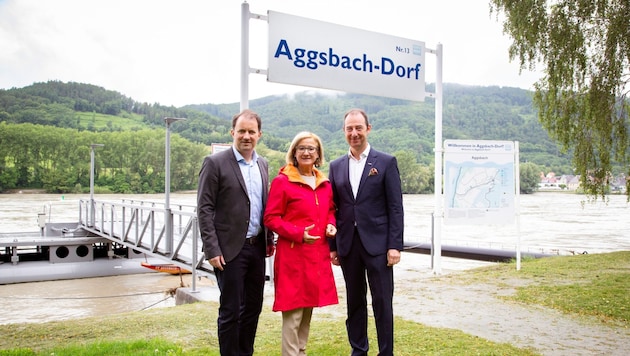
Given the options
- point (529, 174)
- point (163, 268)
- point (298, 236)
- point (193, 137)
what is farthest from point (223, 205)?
point (193, 137)

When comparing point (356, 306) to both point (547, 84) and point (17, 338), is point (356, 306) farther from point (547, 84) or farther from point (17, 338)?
point (547, 84)

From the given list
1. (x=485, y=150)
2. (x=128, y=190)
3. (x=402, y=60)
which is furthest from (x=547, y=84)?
(x=128, y=190)

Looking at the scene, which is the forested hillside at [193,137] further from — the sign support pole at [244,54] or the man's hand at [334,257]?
the man's hand at [334,257]

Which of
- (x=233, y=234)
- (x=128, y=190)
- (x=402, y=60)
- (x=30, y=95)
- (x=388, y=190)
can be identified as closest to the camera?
(x=233, y=234)

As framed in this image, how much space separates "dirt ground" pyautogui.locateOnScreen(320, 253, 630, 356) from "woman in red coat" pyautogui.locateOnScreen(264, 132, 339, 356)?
1855 mm

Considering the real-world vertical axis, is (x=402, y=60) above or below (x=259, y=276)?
above

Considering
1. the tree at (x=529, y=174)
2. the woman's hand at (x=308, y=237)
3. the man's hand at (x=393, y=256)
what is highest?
the tree at (x=529, y=174)

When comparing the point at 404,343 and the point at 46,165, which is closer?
the point at 404,343

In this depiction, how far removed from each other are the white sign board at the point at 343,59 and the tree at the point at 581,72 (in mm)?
3729

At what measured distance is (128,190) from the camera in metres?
59.6

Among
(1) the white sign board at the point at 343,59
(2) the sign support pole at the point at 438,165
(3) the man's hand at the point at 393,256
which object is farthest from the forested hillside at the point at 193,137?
(3) the man's hand at the point at 393,256

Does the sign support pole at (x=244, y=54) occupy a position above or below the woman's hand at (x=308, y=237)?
above

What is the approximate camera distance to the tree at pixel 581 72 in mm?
8789

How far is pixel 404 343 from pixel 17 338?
11.0ft
